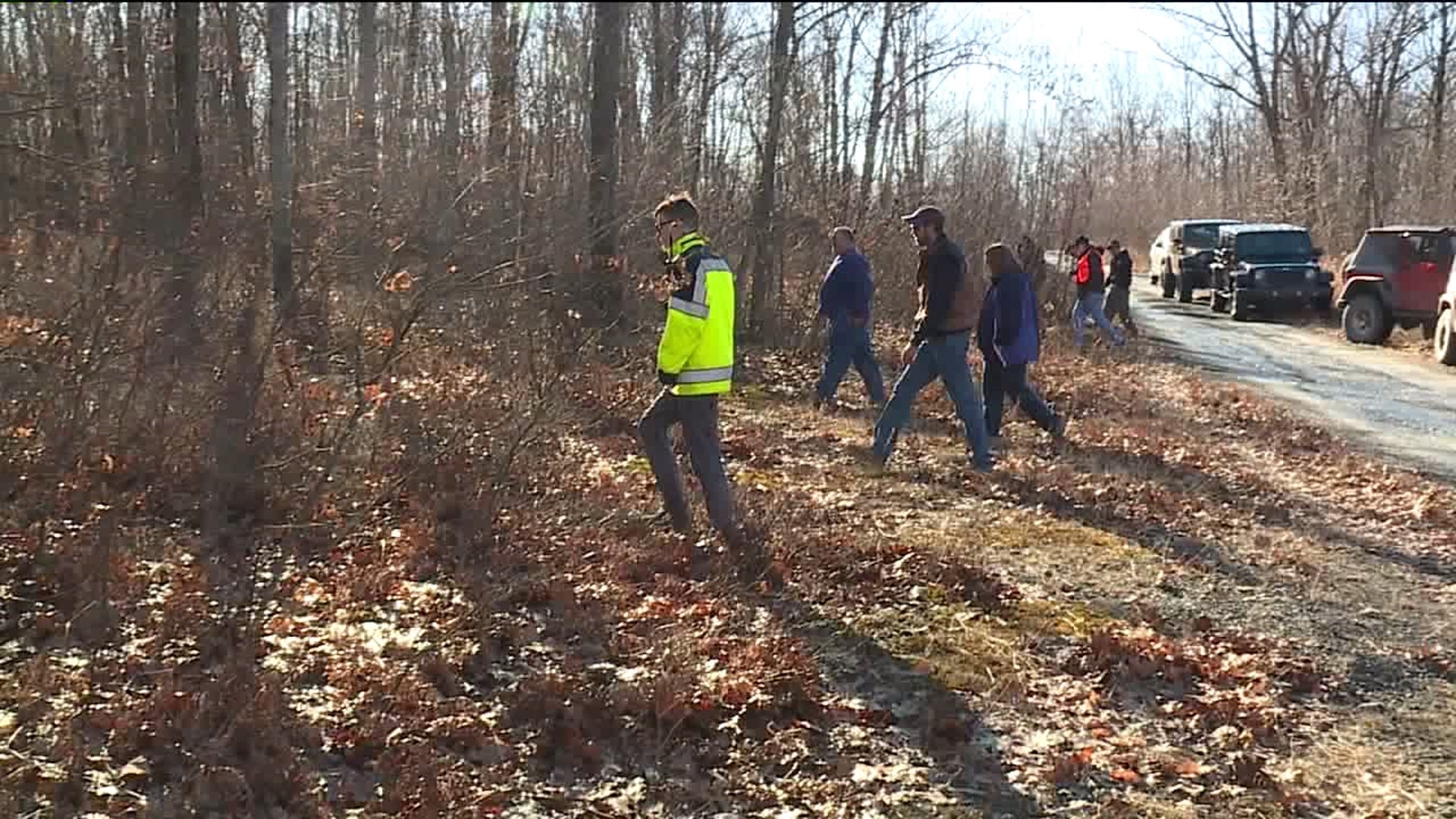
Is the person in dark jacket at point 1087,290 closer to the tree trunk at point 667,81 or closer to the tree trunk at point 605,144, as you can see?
the tree trunk at point 667,81

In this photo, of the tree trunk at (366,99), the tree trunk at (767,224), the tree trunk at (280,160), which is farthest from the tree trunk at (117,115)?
the tree trunk at (767,224)

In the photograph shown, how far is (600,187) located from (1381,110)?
3410cm

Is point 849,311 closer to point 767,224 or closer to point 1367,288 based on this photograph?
point 767,224

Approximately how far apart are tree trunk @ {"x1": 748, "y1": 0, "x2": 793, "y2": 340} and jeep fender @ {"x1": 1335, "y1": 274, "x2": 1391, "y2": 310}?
34.0ft

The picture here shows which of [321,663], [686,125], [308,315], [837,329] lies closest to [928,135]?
[686,125]

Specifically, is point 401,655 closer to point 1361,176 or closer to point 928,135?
point 928,135

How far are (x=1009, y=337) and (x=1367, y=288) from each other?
1389cm

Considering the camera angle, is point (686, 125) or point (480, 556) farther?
point (686, 125)

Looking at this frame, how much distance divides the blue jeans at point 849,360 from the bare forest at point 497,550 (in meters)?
0.55

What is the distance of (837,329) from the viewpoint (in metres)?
12.2

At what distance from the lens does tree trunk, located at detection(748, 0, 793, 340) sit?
664 inches

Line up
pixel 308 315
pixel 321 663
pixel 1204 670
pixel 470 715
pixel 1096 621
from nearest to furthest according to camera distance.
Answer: pixel 470 715, pixel 321 663, pixel 1204 670, pixel 1096 621, pixel 308 315

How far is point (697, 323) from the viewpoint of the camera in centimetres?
684

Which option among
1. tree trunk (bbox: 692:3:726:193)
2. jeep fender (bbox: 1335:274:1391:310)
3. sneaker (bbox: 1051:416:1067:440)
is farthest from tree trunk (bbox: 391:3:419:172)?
jeep fender (bbox: 1335:274:1391:310)
